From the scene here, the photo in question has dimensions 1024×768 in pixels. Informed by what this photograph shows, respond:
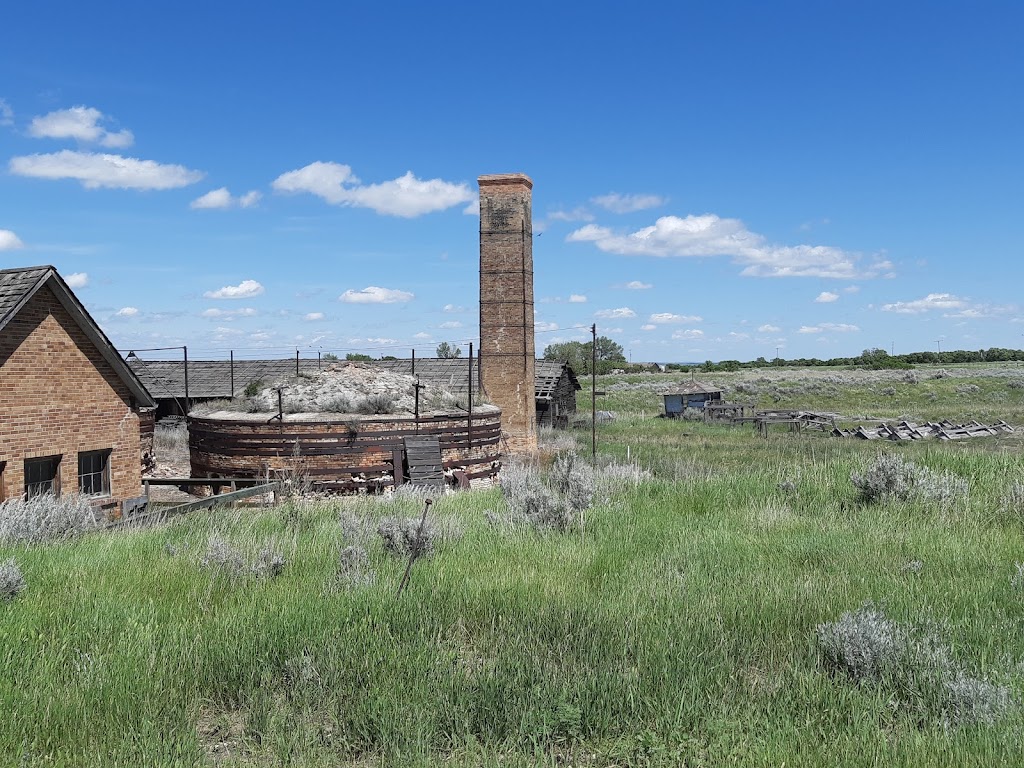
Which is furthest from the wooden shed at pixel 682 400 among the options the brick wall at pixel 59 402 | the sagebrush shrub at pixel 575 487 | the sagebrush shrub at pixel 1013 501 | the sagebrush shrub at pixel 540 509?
the sagebrush shrub at pixel 1013 501

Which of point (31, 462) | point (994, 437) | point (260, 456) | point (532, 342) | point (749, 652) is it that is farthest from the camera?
point (994, 437)

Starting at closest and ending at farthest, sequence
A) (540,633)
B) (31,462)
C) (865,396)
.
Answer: (540,633), (31,462), (865,396)

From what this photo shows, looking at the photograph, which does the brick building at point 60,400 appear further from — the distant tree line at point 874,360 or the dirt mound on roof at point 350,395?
the distant tree line at point 874,360

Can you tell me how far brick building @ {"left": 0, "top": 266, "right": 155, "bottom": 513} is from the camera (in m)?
13.0

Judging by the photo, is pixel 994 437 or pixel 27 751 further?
pixel 994 437

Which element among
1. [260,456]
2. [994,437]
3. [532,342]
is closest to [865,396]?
[994,437]

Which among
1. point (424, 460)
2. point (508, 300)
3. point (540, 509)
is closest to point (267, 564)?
point (540, 509)

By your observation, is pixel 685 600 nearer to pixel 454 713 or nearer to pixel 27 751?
pixel 454 713

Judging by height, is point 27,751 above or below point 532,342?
below

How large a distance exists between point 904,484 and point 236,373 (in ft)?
107

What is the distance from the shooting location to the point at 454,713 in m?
3.92

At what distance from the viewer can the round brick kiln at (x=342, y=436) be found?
1834 cm

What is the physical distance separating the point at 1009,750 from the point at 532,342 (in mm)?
21678

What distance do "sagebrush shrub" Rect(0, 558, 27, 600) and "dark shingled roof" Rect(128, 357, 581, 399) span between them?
2762 cm
